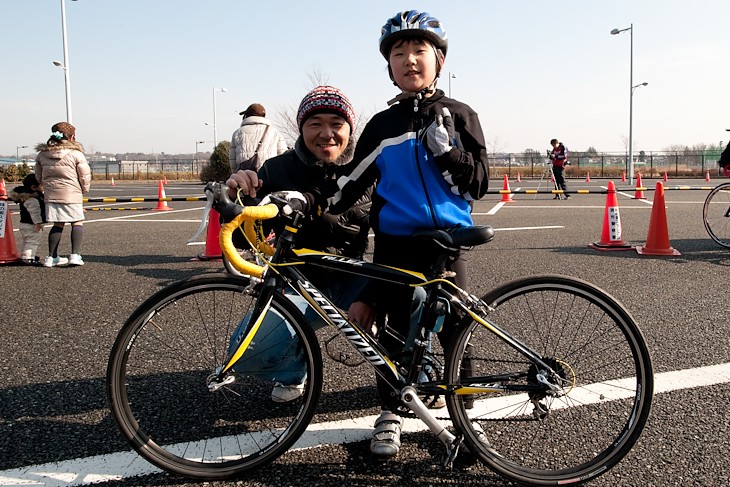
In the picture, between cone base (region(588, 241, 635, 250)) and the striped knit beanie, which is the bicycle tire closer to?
cone base (region(588, 241, 635, 250))

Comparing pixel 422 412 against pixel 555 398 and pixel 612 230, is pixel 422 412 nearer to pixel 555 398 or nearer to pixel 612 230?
pixel 555 398

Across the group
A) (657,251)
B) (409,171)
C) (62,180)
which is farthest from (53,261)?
(657,251)

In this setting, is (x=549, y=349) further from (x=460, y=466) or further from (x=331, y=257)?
(x=331, y=257)

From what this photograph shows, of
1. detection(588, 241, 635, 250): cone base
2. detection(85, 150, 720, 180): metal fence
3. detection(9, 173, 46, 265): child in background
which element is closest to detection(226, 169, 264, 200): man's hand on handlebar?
detection(9, 173, 46, 265): child in background

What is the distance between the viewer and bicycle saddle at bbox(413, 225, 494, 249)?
86.0 inches

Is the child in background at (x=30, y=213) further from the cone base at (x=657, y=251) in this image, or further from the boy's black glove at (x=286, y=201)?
the cone base at (x=657, y=251)

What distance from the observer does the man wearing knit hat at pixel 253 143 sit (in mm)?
5781

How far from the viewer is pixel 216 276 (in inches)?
91.7

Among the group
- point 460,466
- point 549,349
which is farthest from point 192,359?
point 549,349

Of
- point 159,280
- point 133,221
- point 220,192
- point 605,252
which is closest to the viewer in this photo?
point 220,192

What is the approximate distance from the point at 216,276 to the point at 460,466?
131 cm

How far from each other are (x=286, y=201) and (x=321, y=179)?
1.70 ft

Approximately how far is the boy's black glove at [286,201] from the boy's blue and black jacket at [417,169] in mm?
293

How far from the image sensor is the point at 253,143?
19.2 ft
